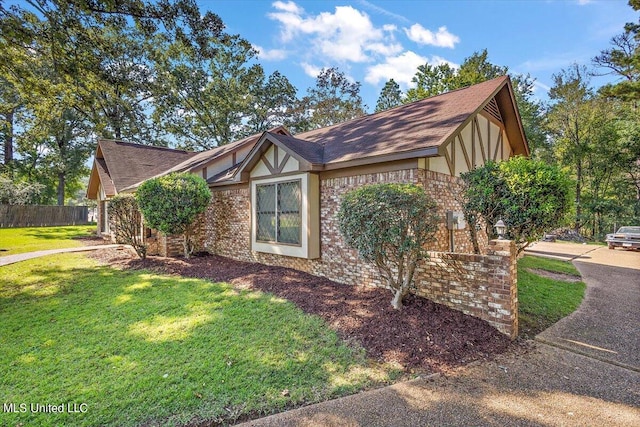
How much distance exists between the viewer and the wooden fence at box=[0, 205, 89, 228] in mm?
22297

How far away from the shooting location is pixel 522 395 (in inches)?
128

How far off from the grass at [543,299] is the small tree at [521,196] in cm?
127

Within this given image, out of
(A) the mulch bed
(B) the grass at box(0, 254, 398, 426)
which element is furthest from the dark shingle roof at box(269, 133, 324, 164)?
(B) the grass at box(0, 254, 398, 426)

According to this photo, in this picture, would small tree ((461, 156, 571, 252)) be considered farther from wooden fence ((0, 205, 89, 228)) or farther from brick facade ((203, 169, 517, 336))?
wooden fence ((0, 205, 89, 228))

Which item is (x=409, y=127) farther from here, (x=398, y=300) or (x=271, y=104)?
(x=271, y=104)

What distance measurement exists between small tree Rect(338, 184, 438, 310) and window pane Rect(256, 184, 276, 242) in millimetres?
3794

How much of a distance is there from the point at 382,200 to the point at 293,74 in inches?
998

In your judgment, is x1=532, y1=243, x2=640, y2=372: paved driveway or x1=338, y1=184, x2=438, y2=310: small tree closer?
x1=532, y1=243, x2=640, y2=372: paved driveway

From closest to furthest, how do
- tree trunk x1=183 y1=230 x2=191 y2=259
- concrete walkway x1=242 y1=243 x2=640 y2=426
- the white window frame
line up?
1. concrete walkway x1=242 y1=243 x2=640 y2=426
2. the white window frame
3. tree trunk x1=183 y1=230 x2=191 y2=259

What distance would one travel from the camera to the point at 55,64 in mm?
8523

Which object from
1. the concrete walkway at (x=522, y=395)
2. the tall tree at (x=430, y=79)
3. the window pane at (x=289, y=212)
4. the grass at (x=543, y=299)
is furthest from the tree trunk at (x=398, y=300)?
the tall tree at (x=430, y=79)

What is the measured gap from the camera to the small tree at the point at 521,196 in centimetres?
585

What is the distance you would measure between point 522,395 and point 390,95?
30.9 m

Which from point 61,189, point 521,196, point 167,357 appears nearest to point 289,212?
point 167,357
